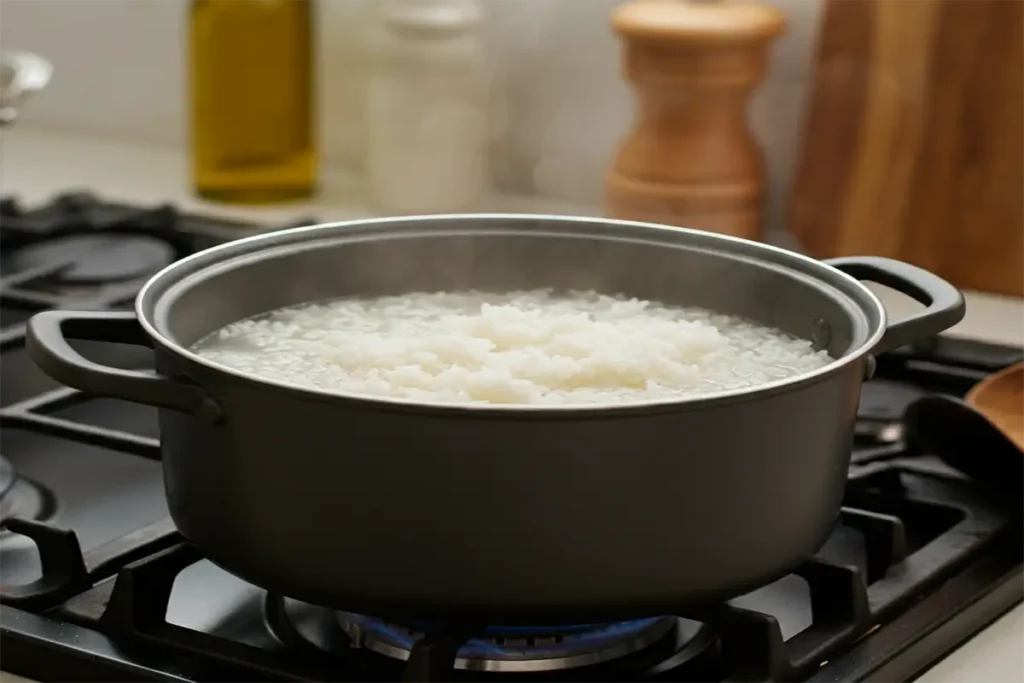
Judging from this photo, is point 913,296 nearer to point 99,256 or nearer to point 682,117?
point 682,117

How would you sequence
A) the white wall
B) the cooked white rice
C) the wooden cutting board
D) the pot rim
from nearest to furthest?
the pot rim
the cooked white rice
the wooden cutting board
the white wall

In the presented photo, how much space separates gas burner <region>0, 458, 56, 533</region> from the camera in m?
0.79

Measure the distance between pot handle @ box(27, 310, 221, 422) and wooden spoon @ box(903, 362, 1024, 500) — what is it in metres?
0.42

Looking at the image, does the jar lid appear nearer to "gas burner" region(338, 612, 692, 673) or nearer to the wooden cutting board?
the wooden cutting board

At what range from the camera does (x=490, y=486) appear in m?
0.55

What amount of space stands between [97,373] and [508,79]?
89 cm

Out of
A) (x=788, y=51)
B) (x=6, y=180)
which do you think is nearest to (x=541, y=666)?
(x=788, y=51)

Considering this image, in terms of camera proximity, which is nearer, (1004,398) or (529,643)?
(529,643)

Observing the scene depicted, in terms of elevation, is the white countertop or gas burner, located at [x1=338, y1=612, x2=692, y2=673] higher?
the white countertop

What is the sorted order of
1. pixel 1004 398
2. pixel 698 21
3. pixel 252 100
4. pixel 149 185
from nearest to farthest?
pixel 1004 398
pixel 698 21
pixel 252 100
pixel 149 185

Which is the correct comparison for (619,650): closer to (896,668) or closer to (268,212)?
(896,668)

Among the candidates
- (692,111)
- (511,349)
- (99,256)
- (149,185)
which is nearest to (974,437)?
(511,349)

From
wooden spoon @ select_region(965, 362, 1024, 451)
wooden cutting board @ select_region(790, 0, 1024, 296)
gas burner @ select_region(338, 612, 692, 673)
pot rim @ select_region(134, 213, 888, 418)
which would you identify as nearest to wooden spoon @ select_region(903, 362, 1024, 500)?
wooden spoon @ select_region(965, 362, 1024, 451)

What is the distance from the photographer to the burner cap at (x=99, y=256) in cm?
117
